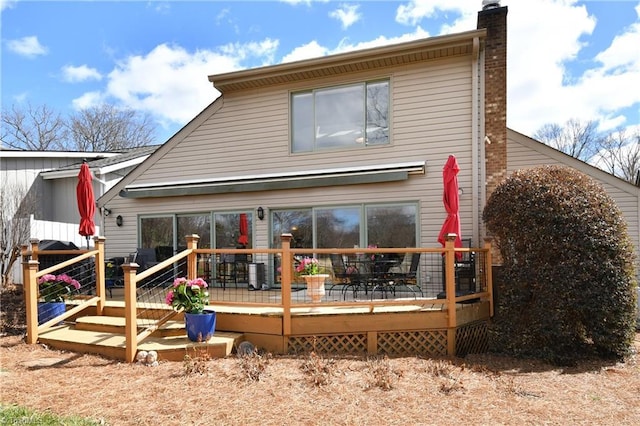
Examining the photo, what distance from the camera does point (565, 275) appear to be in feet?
18.9

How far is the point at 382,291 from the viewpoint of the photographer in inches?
301

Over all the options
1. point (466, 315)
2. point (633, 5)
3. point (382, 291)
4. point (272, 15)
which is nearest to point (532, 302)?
point (466, 315)

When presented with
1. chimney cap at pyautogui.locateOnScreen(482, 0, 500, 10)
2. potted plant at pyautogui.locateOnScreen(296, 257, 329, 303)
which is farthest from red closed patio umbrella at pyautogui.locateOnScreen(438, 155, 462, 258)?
chimney cap at pyautogui.locateOnScreen(482, 0, 500, 10)

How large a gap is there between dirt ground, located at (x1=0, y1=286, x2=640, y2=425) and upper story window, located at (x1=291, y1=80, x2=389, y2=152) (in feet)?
16.4

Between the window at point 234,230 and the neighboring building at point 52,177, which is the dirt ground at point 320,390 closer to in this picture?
the window at point 234,230

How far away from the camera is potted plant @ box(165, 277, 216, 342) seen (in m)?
5.45

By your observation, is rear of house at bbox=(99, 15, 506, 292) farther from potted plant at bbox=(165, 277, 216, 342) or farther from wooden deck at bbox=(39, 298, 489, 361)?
potted plant at bbox=(165, 277, 216, 342)

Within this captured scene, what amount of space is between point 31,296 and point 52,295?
759mm

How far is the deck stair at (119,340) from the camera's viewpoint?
17.5ft

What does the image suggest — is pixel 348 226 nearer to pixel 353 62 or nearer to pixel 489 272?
pixel 489 272

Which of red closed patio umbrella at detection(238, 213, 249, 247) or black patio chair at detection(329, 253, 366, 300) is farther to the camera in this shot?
red closed patio umbrella at detection(238, 213, 249, 247)

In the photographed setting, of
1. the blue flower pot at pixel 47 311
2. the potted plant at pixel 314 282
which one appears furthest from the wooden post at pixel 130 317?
the potted plant at pixel 314 282

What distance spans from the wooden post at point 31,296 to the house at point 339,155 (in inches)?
168

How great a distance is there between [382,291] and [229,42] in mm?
8422
